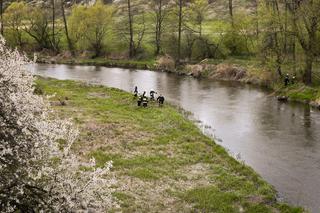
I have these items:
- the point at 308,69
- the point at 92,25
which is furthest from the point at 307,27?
the point at 92,25

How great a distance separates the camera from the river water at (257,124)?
1111 inches

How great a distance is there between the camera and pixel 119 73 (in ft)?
250

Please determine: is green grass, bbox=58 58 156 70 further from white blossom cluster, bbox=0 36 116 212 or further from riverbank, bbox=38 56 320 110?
white blossom cluster, bbox=0 36 116 212

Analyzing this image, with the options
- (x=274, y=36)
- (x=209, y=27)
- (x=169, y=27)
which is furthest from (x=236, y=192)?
(x=209, y=27)

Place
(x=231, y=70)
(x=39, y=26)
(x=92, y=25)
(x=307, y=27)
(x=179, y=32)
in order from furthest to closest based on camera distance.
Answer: (x=39, y=26) < (x=92, y=25) < (x=179, y=32) < (x=231, y=70) < (x=307, y=27)

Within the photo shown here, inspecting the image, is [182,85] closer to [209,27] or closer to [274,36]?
[274,36]

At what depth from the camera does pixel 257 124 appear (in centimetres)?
4159

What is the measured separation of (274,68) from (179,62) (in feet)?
77.4

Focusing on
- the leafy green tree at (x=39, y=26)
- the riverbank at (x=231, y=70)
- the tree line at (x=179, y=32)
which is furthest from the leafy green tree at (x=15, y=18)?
the riverbank at (x=231, y=70)

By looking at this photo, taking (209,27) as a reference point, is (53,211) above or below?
below

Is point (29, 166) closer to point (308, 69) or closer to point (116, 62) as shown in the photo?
point (308, 69)

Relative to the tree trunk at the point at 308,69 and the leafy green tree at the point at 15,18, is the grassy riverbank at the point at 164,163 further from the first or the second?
the leafy green tree at the point at 15,18

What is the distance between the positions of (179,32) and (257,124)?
139ft

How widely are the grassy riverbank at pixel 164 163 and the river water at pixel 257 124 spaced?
178 cm
